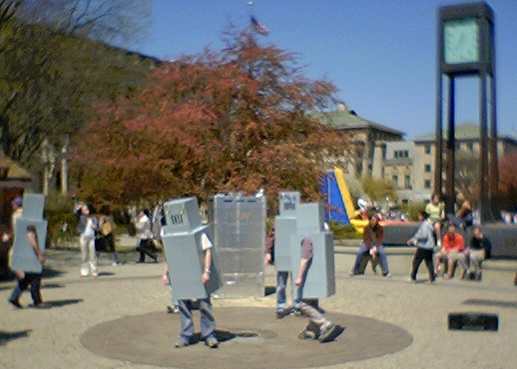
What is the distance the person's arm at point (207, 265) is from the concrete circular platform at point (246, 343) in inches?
37.3

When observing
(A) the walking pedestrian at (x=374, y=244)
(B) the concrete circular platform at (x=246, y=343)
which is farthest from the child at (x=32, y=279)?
(A) the walking pedestrian at (x=374, y=244)

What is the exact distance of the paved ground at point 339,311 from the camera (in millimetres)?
9156

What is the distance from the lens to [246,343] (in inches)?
402

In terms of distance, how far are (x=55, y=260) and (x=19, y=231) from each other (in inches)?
453

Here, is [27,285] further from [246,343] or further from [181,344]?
[246,343]

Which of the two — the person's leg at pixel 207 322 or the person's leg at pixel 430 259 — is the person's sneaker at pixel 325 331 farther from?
the person's leg at pixel 430 259

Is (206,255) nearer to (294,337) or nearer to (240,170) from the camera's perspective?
(294,337)

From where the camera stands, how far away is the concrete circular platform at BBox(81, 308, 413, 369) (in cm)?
910

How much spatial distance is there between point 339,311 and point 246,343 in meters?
3.54

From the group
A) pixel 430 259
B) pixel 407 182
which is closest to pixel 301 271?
pixel 430 259

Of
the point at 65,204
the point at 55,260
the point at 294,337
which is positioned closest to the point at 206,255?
the point at 294,337

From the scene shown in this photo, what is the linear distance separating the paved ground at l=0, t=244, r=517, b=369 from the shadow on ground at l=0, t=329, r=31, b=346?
0.05ft

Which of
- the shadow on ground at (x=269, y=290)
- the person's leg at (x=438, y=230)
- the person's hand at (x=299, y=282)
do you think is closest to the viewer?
the person's hand at (x=299, y=282)

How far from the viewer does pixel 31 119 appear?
104 ft
